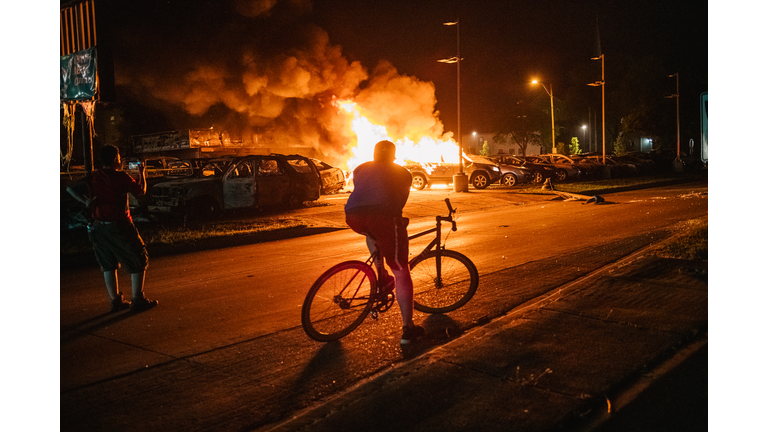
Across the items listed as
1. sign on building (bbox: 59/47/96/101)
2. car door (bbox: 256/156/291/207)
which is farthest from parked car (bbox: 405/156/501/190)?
sign on building (bbox: 59/47/96/101)

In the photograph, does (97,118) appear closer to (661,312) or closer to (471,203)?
(471,203)

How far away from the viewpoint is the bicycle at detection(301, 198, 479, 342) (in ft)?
16.7

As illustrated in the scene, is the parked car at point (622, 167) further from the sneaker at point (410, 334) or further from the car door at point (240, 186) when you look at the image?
the sneaker at point (410, 334)

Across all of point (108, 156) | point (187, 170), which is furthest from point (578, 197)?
point (108, 156)

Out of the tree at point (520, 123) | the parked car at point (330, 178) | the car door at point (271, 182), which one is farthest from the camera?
the tree at point (520, 123)

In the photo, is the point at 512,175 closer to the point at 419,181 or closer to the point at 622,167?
the point at 419,181

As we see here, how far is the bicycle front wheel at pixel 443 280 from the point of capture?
5.82m

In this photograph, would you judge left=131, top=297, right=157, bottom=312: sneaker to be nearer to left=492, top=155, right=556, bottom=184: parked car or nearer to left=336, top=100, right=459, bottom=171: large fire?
left=492, top=155, right=556, bottom=184: parked car

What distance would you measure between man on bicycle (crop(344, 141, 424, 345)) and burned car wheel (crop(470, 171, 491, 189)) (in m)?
21.1

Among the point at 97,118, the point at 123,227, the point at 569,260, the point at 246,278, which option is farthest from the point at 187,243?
the point at 97,118

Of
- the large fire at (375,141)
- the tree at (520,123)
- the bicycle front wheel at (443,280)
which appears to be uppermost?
the tree at (520,123)

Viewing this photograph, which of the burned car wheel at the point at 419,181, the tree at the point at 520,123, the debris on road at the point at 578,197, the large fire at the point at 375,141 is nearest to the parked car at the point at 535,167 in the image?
the large fire at the point at 375,141

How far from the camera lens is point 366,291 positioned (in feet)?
17.4

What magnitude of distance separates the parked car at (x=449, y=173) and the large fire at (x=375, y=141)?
4.40m
